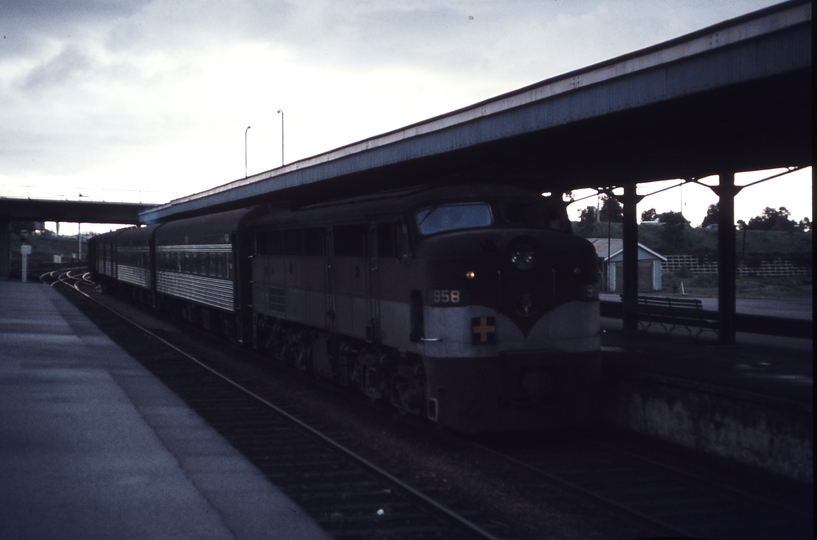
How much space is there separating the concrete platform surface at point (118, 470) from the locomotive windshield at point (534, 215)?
15.0 feet

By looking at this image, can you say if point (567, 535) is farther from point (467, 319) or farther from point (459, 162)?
point (459, 162)


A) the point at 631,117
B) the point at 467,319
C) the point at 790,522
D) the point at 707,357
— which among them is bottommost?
the point at 790,522

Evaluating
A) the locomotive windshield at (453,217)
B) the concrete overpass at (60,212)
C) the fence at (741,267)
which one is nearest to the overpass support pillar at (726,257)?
the locomotive windshield at (453,217)

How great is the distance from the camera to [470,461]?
970 centimetres

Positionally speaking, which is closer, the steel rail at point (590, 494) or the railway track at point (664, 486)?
the steel rail at point (590, 494)

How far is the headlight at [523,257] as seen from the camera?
9.98 meters

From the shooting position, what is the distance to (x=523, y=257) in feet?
32.9

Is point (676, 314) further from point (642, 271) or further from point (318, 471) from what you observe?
point (642, 271)

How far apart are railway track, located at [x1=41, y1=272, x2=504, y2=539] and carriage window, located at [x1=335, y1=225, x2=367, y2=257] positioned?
2.59 metres

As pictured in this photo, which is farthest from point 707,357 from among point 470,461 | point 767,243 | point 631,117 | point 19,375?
point 767,243

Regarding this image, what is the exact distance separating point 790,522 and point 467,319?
13.0 feet

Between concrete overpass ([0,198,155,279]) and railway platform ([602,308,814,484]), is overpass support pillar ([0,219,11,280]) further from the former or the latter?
railway platform ([602,308,814,484])

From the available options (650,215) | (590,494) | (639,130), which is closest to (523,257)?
(590,494)

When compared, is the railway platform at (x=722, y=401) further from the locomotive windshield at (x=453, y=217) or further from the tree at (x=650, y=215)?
the tree at (x=650, y=215)
